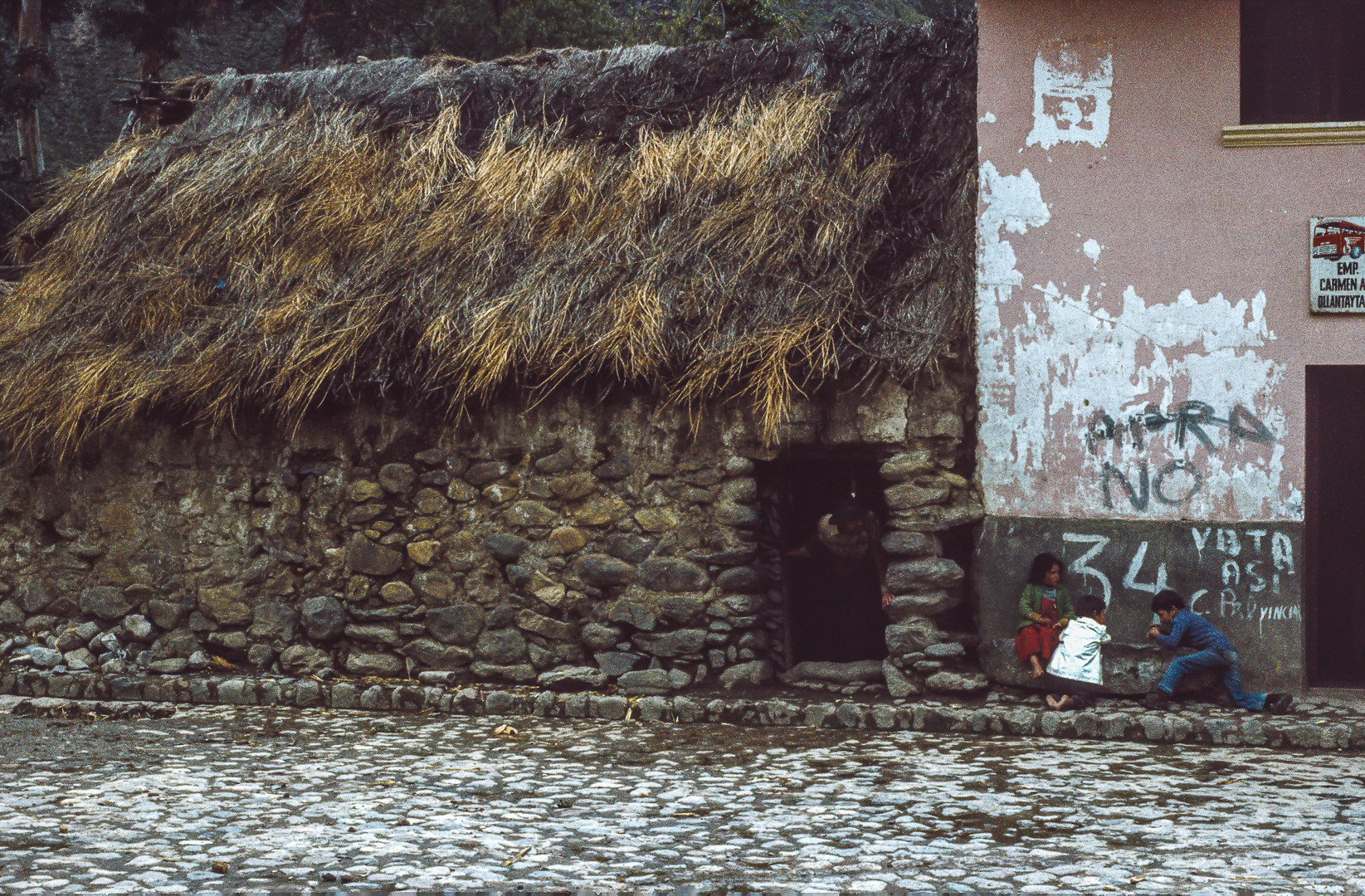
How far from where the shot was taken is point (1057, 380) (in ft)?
26.7

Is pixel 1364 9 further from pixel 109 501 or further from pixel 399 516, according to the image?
pixel 109 501

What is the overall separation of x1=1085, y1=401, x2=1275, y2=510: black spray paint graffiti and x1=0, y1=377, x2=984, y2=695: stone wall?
86 cm

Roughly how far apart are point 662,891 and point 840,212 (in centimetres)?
541

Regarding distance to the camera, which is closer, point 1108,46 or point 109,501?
point 1108,46

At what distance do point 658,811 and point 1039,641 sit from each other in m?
3.20

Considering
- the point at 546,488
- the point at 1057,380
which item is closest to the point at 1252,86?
the point at 1057,380

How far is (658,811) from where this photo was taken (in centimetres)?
566

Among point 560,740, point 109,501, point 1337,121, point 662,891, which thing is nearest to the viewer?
point 662,891

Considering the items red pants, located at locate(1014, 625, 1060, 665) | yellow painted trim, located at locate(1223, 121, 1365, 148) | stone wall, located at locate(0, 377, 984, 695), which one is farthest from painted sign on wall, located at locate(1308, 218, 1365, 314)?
red pants, located at locate(1014, 625, 1060, 665)

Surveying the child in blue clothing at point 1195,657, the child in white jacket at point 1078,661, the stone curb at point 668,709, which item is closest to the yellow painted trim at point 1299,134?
the child in blue clothing at point 1195,657

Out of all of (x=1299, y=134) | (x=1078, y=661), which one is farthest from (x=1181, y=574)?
(x=1299, y=134)

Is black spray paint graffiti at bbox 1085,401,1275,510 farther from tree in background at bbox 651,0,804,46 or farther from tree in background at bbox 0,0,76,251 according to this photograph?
tree in background at bbox 0,0,76,251

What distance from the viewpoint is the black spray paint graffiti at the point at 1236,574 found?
7.77m

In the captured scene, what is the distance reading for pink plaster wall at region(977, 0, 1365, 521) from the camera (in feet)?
25.8
